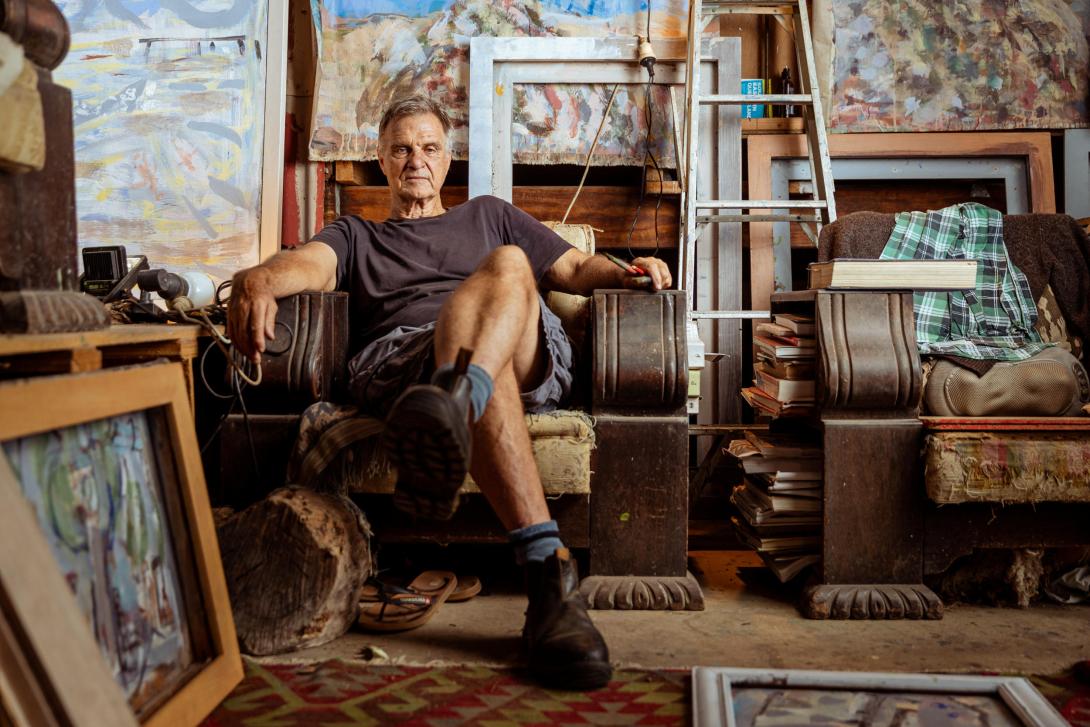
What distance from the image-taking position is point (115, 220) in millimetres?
3066

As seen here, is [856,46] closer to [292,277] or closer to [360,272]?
[360,272]

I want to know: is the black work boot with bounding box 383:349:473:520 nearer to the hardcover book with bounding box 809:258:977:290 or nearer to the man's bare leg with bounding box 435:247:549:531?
the man's bare leg with bounding box 435:247:549:531

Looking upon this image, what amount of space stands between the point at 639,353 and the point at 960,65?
208cm

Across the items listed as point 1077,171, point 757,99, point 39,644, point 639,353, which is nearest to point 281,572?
point 39,644

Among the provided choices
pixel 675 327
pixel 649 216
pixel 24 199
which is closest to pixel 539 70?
pixel 649 216

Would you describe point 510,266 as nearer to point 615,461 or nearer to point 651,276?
point 651,276

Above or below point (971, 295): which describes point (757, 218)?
above

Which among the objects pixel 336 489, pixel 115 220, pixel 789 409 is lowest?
pixel 336 489

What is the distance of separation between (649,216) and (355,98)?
116 cm

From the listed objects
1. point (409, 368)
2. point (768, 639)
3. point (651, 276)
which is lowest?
point (768, 639)

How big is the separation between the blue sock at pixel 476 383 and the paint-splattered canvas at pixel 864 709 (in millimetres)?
634

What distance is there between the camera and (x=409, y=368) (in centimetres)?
184

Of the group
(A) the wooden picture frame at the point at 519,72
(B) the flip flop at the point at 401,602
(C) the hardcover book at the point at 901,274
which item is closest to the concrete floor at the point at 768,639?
(B) the flip flop at the point at 401,602

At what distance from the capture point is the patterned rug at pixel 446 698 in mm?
1336
